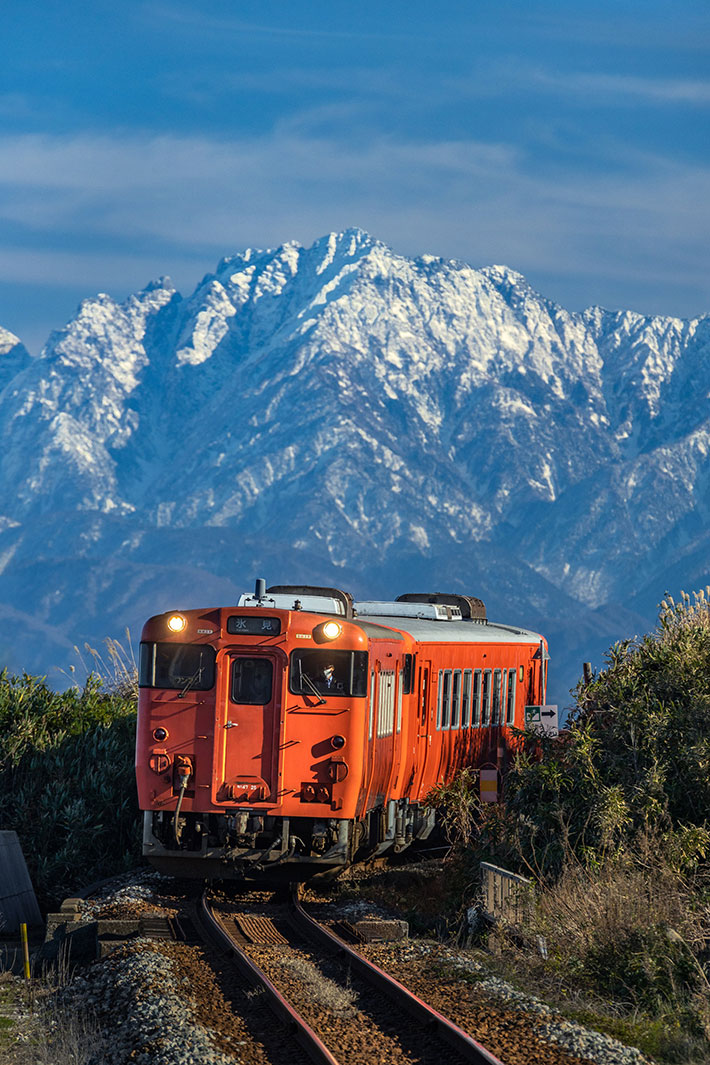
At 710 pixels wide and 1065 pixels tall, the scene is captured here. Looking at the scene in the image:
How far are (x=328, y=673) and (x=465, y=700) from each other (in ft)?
23.4

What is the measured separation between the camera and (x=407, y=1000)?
432 inches

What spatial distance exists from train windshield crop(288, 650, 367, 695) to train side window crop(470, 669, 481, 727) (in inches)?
287

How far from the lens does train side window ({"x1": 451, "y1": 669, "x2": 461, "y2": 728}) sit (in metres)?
22.4

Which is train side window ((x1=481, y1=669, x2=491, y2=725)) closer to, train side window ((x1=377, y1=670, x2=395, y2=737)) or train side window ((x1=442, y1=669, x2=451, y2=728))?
train side window ((x1=442, y1=669, x2=451, y2=728))

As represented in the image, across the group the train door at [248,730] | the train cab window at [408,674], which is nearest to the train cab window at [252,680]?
the train door at [248,730]

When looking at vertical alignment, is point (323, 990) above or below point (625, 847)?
below

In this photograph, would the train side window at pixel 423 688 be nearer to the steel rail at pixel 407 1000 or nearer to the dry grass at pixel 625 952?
the steel rail at pixel 407 1000

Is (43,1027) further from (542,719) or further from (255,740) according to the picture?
(542,719)

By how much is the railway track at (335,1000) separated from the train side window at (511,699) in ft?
36.2

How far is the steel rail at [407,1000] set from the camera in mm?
9602

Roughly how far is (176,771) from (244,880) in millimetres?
1974

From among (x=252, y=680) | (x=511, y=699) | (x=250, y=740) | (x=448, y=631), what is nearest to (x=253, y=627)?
(x=252, y=680)

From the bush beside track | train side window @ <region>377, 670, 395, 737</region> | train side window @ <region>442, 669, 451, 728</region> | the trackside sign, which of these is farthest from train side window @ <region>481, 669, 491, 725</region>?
train side window @ <region>377, 670, 395, 737</region>

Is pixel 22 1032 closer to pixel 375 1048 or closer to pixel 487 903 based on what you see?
pixel 375 1048
